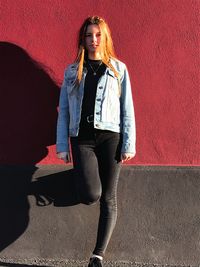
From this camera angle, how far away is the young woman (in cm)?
320

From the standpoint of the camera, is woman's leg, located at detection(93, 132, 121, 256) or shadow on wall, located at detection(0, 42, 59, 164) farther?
shadow on wall, located at detection(0, 42, 59, 164)

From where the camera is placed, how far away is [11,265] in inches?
143

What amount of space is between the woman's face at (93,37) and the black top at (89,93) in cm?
13

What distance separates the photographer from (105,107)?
3.20 meters

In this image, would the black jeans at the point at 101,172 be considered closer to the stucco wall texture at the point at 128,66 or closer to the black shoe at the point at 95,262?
the black shoe at the point at 95,262

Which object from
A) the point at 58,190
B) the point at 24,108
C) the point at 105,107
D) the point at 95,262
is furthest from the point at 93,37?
the point at 95,262

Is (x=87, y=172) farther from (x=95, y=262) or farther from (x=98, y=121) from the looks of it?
(x=95, y=262)

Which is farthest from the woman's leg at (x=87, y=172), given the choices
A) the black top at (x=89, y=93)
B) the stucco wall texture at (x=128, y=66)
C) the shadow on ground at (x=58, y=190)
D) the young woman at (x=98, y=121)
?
the stucco wall texture at (x=128, y=66)

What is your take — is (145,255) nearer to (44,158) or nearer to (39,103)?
(44,158)

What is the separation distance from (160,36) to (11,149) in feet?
5.43

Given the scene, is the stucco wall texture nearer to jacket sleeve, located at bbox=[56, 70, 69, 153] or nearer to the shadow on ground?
the shadow on ground

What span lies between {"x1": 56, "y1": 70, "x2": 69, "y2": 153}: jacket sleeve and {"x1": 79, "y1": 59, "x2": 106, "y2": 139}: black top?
0.54 feet

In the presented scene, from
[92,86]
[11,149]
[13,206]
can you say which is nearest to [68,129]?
[92,86]

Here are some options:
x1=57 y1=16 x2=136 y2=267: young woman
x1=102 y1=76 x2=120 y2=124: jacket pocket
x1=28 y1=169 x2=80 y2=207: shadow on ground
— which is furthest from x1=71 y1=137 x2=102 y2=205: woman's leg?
x1=28 y1=169 x2=80 y2=207: shadow on ground
